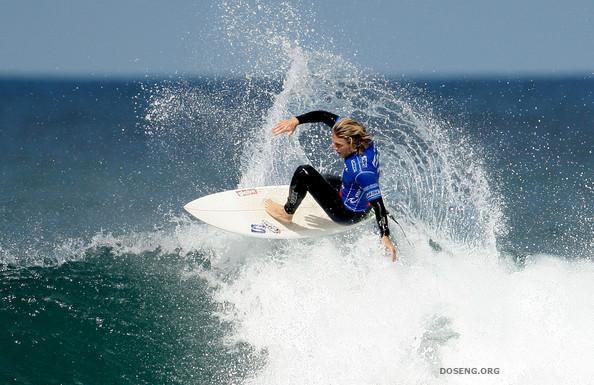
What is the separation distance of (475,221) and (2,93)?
39.6 metres

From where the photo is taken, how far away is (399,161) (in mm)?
12930

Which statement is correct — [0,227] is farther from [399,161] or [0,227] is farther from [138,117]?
[138,117]

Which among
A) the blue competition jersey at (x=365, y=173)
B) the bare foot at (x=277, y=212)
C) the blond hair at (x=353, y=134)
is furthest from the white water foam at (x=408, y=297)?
the blond hair at (x=353, y=134)

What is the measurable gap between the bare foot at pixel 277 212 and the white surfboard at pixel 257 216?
0.26 ft

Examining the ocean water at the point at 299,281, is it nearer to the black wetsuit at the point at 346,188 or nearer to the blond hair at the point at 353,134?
the black wetsuit at the point at 346,188

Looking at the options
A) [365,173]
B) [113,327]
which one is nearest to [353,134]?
[365,173]

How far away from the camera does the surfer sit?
30.8ft

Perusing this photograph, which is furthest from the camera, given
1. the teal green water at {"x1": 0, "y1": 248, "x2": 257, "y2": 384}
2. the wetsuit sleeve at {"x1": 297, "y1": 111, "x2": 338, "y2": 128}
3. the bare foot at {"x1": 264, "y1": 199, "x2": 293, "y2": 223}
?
the bare foot at {"x1": 264, "y1": 199, "x2": 293, "y2": 223}

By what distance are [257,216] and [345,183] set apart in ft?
5.45

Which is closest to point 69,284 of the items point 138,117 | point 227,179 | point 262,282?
point 262,282

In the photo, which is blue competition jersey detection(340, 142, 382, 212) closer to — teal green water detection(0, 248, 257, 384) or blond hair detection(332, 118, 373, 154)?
blond hair detection(332, 118, 373, 154)

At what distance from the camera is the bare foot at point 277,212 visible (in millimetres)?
10633

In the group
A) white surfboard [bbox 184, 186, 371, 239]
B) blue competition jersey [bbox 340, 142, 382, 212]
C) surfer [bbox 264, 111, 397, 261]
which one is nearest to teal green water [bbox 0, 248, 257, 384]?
white surfboard [bbox 184, 186, 371, 239]

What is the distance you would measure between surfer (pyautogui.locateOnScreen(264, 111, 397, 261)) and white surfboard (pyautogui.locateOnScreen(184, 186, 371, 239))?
0.63ft
